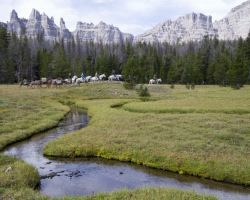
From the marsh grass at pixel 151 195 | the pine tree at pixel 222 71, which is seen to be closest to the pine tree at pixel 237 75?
the pine tree at pixel 222 71

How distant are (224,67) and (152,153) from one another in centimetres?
7419

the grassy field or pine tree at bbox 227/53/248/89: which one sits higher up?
pine tree at bbox 227/53/248/89

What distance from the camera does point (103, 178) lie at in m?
11.9

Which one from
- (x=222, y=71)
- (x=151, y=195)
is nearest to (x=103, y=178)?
(x=151, y=195)

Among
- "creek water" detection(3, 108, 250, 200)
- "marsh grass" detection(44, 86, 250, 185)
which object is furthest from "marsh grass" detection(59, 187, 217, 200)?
"marsh grass" detection(44, 86, 250, 185)

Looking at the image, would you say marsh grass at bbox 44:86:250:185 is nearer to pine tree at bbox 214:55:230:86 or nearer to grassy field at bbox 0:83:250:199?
grassy field at bbox 0:83:250:199

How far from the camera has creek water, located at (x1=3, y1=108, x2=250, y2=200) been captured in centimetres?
1047

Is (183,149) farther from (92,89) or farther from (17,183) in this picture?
(92,89)

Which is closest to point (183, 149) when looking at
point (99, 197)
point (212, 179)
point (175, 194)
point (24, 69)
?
point (212, 179)

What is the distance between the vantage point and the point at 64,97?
1834 inches

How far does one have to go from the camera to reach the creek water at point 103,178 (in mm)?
10469

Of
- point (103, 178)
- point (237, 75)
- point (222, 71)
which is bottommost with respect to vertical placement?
point (103, 178)

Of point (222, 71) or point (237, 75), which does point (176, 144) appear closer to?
point (237, 75)

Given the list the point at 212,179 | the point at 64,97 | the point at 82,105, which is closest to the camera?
the point at 212,179
